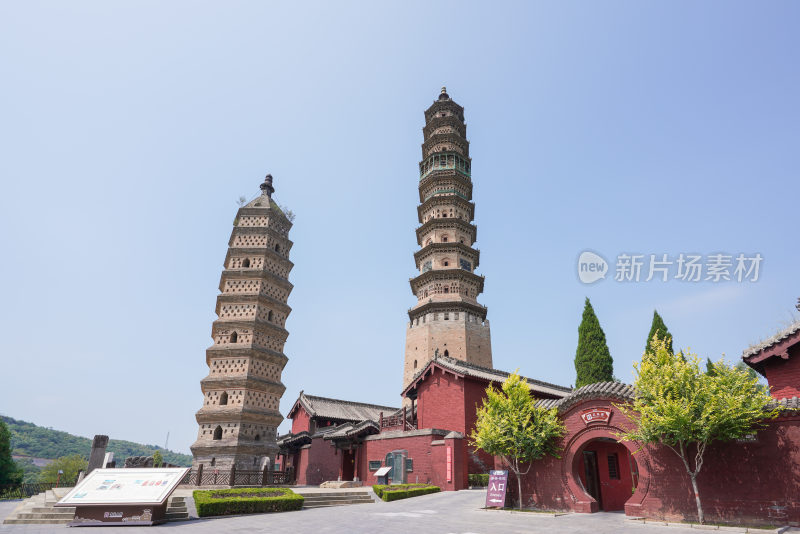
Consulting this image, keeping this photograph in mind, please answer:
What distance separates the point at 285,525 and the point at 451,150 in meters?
42.7

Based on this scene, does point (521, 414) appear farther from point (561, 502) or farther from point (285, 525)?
point (285, 525)

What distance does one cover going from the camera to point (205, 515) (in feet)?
50.0

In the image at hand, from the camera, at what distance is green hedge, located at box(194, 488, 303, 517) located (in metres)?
15.4

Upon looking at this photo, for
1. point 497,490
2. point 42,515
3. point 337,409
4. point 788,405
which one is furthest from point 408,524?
point 337,409

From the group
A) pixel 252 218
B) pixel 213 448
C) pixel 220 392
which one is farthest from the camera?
pixel 252 218

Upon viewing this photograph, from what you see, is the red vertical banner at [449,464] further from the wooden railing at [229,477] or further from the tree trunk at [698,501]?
the tree trunk at [698,501]

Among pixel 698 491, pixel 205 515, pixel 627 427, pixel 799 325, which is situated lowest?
pixel 205 515

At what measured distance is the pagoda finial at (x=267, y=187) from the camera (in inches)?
1426

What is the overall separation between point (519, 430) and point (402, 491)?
24.2ft

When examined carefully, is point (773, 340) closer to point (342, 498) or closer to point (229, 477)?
point (342, 498)

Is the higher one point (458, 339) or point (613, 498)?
point (458, 339)

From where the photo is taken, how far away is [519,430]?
16016 mm

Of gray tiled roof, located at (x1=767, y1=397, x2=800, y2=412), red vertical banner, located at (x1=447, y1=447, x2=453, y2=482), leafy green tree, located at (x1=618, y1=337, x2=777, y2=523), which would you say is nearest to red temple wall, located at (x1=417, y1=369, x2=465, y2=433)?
red vertical banner, located at (x1=447, y1=447, x2=453, y2=482)

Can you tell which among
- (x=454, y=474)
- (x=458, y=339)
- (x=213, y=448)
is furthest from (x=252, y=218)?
(x=454, y=474)
